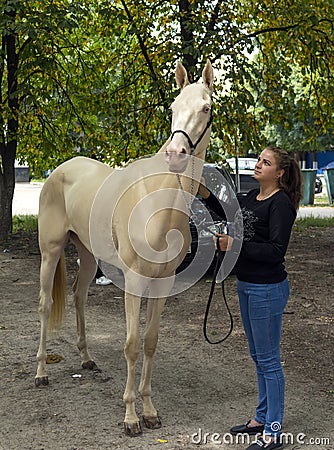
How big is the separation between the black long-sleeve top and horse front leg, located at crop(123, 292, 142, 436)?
0.80m

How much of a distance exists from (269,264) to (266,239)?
16cm

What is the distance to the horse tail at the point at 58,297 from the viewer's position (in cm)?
559

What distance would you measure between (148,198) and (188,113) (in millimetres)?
700

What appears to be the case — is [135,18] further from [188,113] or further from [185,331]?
[188,113]

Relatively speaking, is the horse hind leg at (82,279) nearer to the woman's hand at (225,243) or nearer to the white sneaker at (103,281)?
the woman's hand at (225,243)

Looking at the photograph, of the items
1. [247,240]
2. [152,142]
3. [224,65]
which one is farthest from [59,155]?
[247,240]

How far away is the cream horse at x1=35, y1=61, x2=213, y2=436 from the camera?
386cm

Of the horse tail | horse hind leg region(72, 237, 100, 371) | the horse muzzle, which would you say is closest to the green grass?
horse hind leg region(72, 237, 100, 371)

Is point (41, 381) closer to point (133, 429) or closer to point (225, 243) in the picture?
point (133, 429)

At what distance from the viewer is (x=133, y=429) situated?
163 inches

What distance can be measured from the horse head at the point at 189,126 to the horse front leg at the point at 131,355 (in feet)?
3.52

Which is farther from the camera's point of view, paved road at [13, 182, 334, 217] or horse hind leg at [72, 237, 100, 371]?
paved road at [13, 182, 334, 217]

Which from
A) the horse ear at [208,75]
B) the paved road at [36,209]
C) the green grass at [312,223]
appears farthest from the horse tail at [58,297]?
the paved road at [36,209]

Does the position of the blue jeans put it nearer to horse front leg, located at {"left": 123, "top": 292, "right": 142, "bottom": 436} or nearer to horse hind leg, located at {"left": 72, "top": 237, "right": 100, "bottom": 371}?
horse front leg, located at {"left": 123, "top": 292, "right": 142, "bottom": 436}
